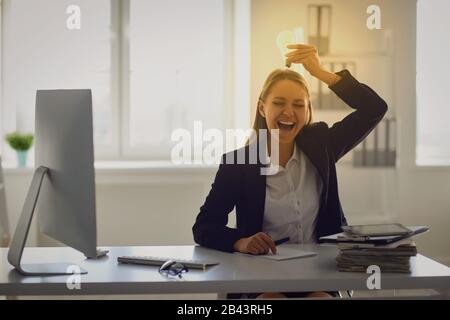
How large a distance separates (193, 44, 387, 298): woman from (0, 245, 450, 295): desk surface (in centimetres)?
33

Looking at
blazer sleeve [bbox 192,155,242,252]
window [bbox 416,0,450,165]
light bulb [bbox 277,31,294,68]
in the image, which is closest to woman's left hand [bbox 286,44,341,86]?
blazer sleeve [bbox 192,155,242,252]

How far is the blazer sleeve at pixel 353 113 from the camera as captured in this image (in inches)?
99.3

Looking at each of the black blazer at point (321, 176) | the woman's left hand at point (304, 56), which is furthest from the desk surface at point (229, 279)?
the woman's left hand at point (304, 56)

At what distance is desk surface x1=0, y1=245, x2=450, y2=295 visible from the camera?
1760 millimetres

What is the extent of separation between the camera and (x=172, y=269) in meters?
1.87

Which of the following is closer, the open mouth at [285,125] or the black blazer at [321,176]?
the black blazer at [321,176]

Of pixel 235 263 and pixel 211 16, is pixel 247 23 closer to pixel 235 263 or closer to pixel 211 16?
pixel 211 16

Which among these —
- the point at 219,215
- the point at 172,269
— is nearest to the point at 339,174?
the point at 219,215

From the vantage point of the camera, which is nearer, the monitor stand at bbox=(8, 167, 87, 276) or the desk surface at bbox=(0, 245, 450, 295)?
the desk surface at bbox=(0, 245, 450, 295)

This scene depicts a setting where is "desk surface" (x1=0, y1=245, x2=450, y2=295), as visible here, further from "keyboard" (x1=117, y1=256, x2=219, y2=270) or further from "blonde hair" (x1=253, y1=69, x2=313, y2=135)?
"blonde hair" (x1=253, y1=69, x2=313, y2=135)

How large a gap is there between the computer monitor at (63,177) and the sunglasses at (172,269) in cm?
20

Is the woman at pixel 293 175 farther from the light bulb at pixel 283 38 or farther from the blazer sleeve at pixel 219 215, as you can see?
the light bulb at pixel 283 38

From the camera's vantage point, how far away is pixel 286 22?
13.9ft
